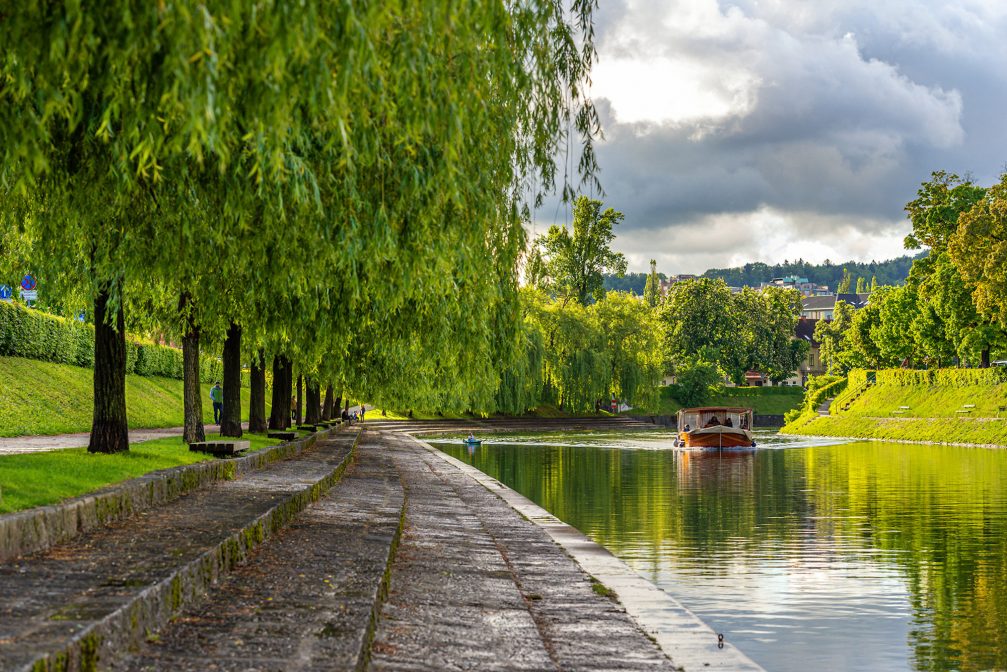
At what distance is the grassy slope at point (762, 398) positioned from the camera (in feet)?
420

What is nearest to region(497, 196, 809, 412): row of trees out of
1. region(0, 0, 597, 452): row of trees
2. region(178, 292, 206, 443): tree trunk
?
region(178, 292, 206, 443): tree trunk

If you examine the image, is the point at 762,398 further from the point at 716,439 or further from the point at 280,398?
the point at 280,398

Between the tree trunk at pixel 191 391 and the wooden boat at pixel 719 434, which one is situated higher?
the tree trunk at pixel 191 391

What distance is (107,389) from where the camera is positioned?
18359 millimetres

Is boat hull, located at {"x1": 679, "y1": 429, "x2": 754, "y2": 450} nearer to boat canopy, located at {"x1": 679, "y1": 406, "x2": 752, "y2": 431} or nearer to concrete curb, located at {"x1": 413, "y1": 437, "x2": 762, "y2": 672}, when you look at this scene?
boat canopy, located at {"x1": 679, "y1": 406, "x2": 752, "y2": 431}

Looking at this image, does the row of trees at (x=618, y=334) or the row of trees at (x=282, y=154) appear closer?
the row of trees at (x=282, y=154)

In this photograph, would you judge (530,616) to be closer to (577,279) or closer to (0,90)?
(0,90)

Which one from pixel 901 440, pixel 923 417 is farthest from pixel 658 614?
pixel 923 417

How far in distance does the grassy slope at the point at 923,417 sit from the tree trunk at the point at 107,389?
54.7m

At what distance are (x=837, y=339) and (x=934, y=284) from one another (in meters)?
91.7

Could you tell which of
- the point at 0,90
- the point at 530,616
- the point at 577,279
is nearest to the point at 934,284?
the point at 577,279

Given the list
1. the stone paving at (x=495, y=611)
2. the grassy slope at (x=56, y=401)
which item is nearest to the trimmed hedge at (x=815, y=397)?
the grassy slope at (x=56, y=401)

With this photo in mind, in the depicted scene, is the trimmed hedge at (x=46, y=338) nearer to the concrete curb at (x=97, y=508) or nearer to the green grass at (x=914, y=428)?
the concrete curb at (x=97, y=508)

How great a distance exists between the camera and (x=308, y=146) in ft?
32.4
